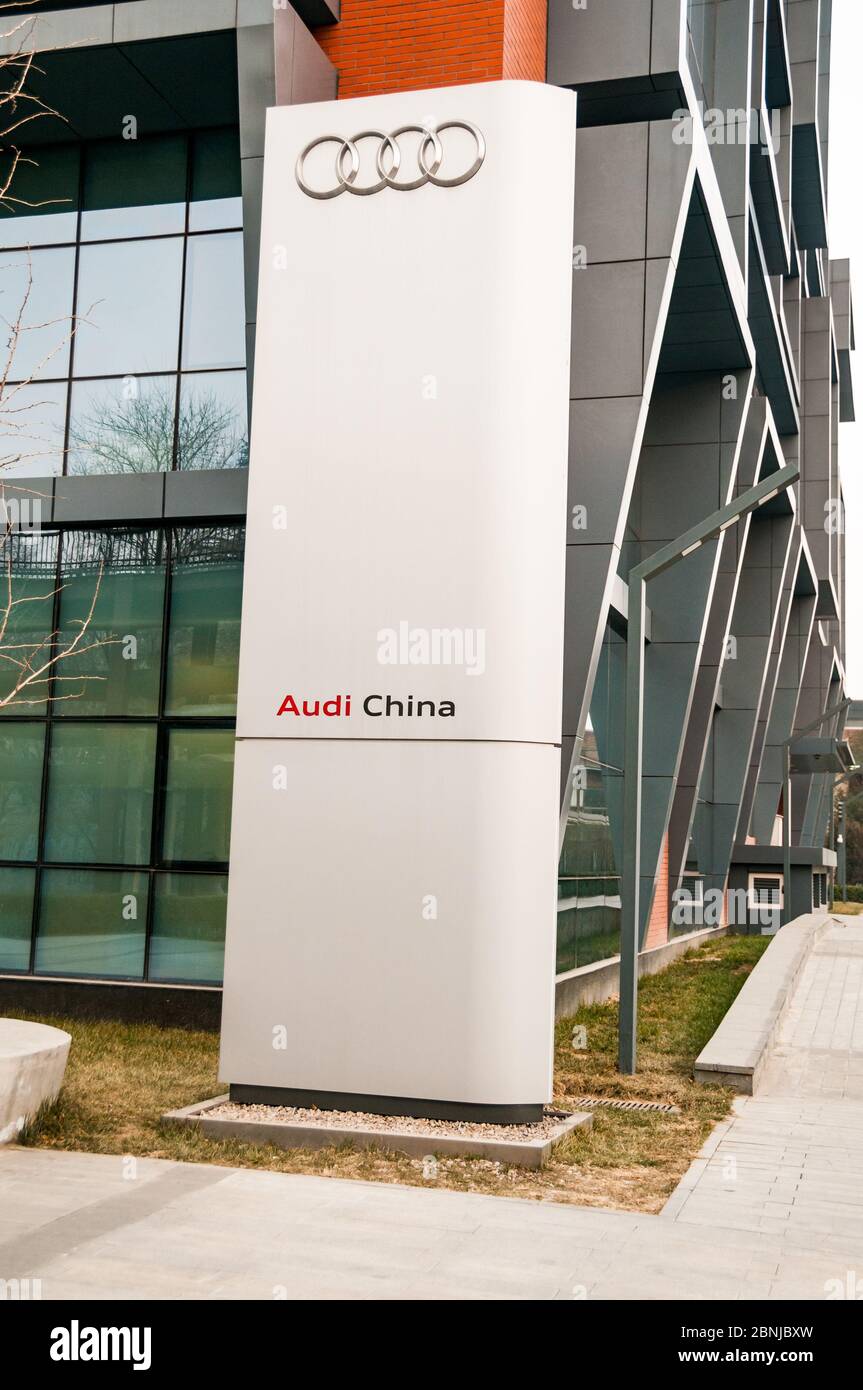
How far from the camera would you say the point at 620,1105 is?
10633 mm

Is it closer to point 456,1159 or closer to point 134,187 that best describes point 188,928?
point 456,1159

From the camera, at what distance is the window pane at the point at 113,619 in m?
14.2

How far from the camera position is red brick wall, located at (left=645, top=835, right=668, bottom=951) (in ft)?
80.1

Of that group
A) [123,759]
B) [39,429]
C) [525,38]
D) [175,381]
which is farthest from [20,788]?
[525,38]

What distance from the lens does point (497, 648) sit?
367 inches

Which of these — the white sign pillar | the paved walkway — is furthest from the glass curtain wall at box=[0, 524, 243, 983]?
the paved walkway

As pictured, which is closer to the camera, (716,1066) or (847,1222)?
(847,1222)

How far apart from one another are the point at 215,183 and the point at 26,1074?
10026mm

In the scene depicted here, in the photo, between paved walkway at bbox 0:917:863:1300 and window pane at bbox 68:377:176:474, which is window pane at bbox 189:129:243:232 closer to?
window pane at bbox 68:377:176:474

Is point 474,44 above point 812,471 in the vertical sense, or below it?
below

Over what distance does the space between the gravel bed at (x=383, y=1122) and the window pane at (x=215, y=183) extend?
31.6 ft

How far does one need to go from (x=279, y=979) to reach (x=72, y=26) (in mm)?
9862

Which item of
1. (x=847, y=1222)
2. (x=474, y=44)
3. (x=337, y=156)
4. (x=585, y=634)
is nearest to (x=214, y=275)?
(x=474, y=44)

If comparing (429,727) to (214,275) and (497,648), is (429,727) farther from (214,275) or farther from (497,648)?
(214,275)
